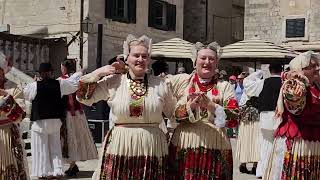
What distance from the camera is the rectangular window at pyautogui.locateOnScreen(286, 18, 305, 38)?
70.3 ft

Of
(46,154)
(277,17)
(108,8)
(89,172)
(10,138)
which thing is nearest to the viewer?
(10,138)

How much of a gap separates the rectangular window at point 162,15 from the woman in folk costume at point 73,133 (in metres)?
13.7

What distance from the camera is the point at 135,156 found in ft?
16.5

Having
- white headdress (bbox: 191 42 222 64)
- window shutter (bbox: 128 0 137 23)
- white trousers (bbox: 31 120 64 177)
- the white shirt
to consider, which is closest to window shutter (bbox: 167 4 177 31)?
window shutter (bbox: 128 0 137 23)

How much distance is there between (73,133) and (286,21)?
47.3 feet

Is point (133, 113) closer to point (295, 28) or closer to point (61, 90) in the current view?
point (61, 90)

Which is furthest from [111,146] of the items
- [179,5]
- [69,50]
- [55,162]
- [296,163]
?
[179,5]

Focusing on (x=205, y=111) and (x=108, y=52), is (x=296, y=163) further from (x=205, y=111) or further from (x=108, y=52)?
(x=108, y=52)

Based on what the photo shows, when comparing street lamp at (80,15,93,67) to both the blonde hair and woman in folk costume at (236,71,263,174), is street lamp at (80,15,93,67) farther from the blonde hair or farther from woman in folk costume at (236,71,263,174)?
the blonde hair

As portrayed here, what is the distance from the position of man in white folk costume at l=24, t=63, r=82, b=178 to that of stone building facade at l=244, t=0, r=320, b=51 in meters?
13.4

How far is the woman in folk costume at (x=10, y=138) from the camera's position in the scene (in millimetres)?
5684

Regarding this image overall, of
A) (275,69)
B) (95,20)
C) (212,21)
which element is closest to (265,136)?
(275,69)

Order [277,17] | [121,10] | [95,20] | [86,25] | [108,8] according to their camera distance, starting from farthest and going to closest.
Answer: [277,17] → [121,10] → [108,8] → [95,20] → [86,25]

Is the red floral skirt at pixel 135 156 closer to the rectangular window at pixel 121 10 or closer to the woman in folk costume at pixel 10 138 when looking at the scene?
the woman in folk costume at pixel 10 138
